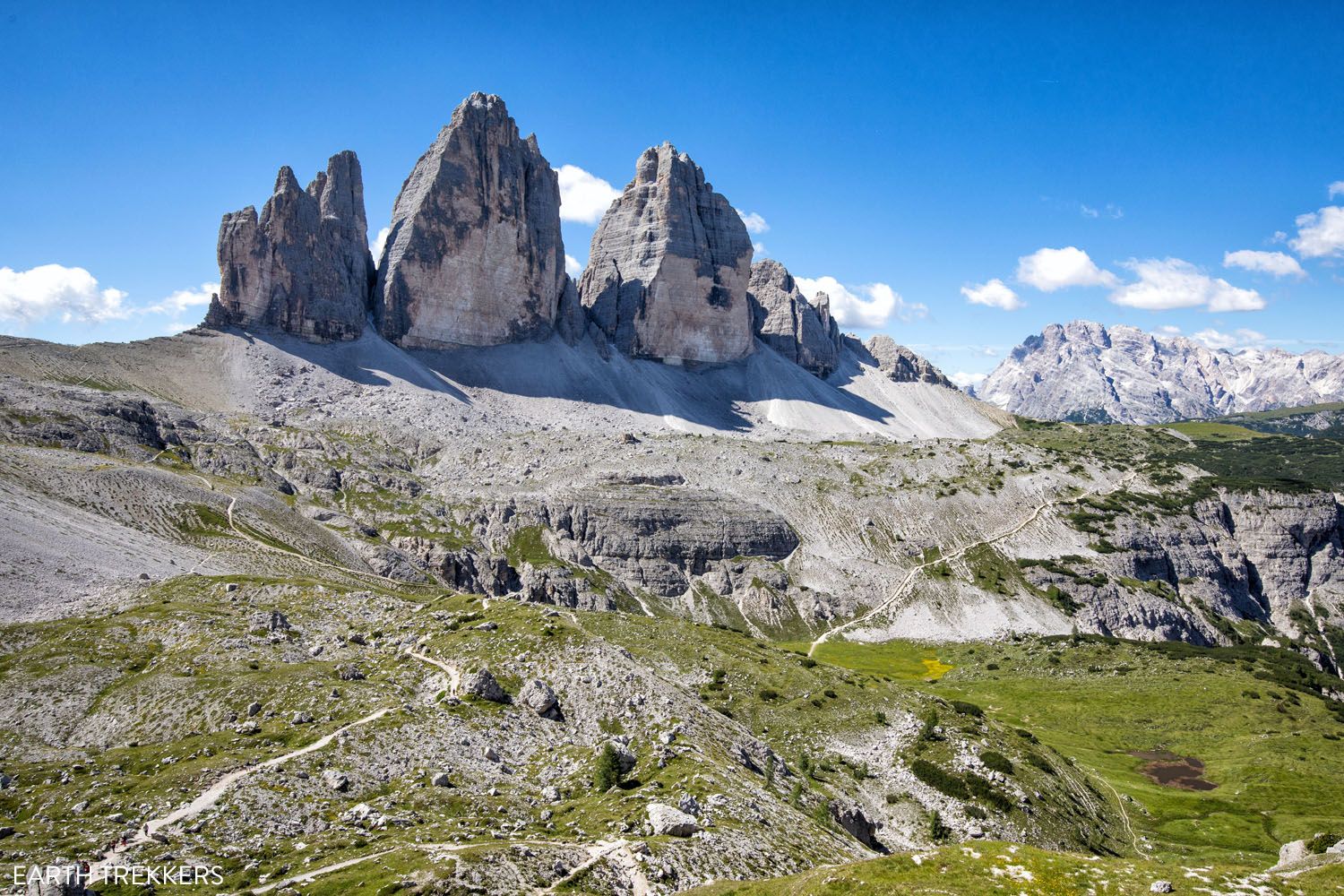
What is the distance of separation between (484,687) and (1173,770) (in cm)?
7795

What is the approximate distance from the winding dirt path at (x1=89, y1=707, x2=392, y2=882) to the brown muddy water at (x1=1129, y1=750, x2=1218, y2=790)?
8189 centimetres

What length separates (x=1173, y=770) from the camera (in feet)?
320

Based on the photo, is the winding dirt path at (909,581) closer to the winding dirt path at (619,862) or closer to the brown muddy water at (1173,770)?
the brown muddy water at (1173,770)

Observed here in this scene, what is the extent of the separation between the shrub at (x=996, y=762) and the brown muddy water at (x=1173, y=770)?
31.7m

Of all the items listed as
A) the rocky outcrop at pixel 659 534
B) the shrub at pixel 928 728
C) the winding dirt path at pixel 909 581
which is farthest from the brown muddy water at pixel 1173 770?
the rocky outcrop at pixel 659 534

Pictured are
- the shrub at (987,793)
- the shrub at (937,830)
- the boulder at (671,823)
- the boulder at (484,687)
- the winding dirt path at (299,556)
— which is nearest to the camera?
the boulder at (671,823)

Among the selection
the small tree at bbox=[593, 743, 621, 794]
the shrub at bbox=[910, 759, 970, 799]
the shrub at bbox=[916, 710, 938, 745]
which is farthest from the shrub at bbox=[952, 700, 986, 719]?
the small tree at bbox=[593, 743, 621, 794]

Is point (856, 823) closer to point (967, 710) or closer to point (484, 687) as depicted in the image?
point (484, 687)

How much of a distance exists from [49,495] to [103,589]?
36.4 m

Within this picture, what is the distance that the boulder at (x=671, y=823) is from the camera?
46.5 metres

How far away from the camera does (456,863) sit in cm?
3991

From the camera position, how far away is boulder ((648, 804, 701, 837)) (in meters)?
46.5

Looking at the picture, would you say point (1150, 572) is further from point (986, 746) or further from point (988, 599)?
point (986, 746)

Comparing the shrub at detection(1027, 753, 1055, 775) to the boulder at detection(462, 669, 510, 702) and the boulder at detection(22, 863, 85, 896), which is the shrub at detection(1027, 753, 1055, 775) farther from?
the boulder at detection(22, 863, 85, 896)
